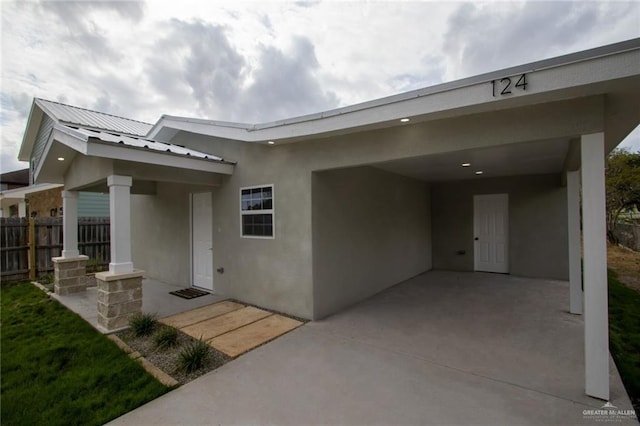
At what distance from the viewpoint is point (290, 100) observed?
12781mm

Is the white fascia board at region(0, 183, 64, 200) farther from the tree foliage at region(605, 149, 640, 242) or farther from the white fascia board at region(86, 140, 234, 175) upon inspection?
the tree foliage at region(605, 149, 640, 242)

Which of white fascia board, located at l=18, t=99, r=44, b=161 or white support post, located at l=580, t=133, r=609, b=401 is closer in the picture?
white support post, located at l=580, t=133, r=609, b=401

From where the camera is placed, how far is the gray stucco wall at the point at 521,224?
25.0 feet

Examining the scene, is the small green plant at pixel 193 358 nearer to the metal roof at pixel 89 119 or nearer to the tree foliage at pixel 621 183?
the metal roof at pixel 89 119

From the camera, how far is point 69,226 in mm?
6695

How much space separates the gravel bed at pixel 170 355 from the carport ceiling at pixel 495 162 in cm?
341

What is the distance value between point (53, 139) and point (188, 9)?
→ 3653 mm

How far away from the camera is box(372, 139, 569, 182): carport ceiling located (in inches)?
180

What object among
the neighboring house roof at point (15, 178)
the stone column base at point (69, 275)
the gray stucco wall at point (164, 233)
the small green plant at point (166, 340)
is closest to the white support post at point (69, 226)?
the stone column base at point (69, 275)

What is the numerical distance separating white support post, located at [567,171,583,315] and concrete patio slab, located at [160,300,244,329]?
18.9 feet

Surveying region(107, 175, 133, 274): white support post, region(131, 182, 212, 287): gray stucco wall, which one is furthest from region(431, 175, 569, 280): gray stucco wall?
region(107, 175, 133, 274): white support post

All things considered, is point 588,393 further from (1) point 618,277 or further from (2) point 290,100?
(2) point 290,100

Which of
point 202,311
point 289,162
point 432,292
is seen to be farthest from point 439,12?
point 202,311

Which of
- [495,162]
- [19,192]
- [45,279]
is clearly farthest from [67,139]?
[19,192]
